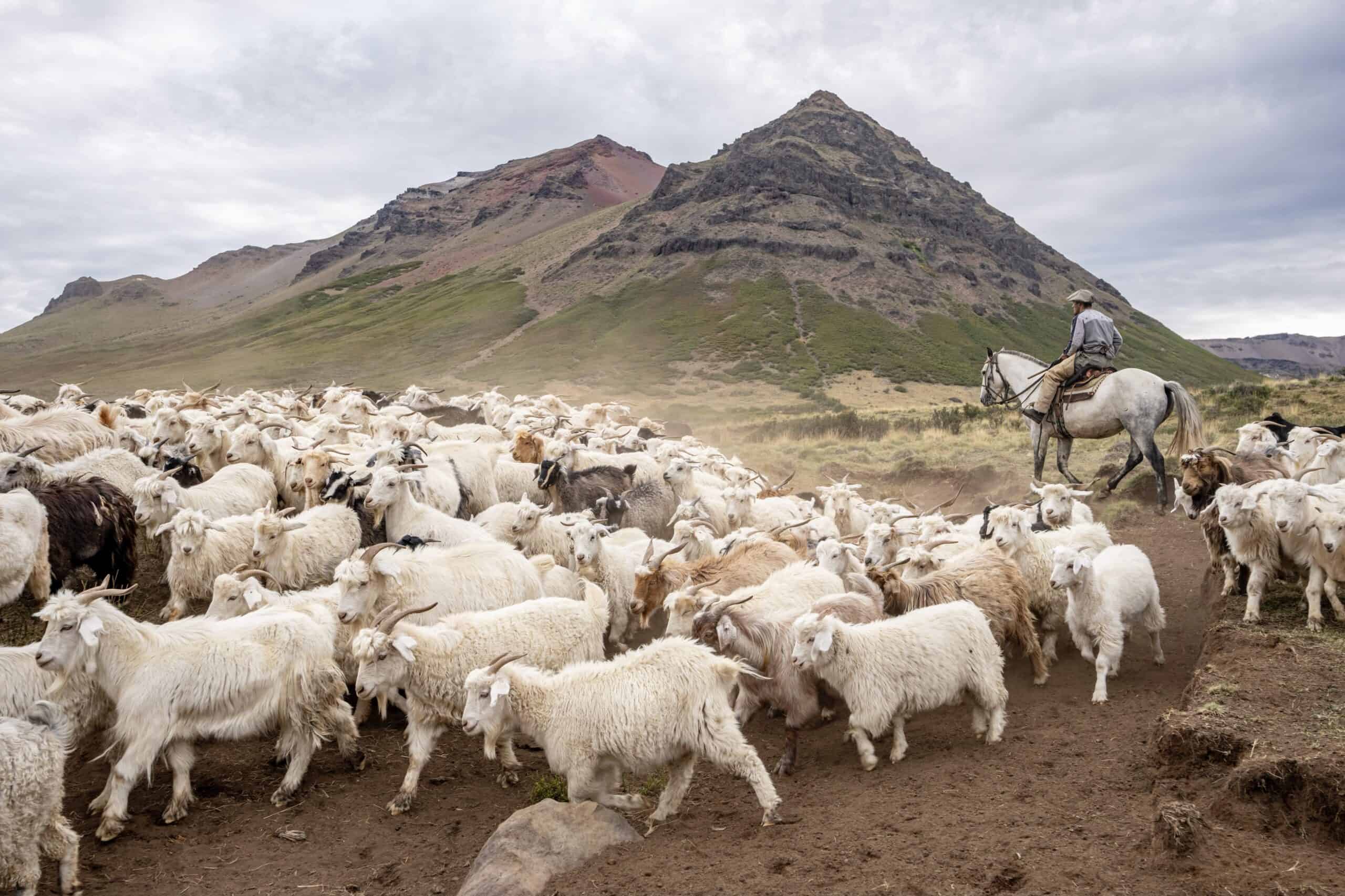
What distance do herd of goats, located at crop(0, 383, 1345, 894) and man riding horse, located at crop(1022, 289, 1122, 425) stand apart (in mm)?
3052

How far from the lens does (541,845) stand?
16.5 feet

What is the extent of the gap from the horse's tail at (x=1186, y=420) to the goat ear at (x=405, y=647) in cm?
1262

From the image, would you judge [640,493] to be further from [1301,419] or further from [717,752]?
[1301,419]

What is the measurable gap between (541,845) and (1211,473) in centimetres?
855

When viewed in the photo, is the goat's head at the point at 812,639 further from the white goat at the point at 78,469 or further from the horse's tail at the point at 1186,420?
the horse's tail at the point at 1186,420

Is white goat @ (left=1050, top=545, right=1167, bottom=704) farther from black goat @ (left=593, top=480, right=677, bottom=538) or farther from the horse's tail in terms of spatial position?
the horse's tail

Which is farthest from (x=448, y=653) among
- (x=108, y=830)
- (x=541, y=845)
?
(x=108, y=830)

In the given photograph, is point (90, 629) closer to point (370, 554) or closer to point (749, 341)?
A: point (370, 554)

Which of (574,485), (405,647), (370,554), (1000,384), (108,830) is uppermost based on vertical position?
(1000,384)

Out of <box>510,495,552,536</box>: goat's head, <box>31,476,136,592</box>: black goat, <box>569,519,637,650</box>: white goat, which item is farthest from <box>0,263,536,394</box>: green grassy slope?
<box>569,519,637,650</box>: white goat

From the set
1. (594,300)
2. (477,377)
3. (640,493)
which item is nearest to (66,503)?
(640,493)

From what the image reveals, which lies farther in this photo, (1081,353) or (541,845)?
(1081,353)

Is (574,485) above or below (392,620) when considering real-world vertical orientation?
above

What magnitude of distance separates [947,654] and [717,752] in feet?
6.97
